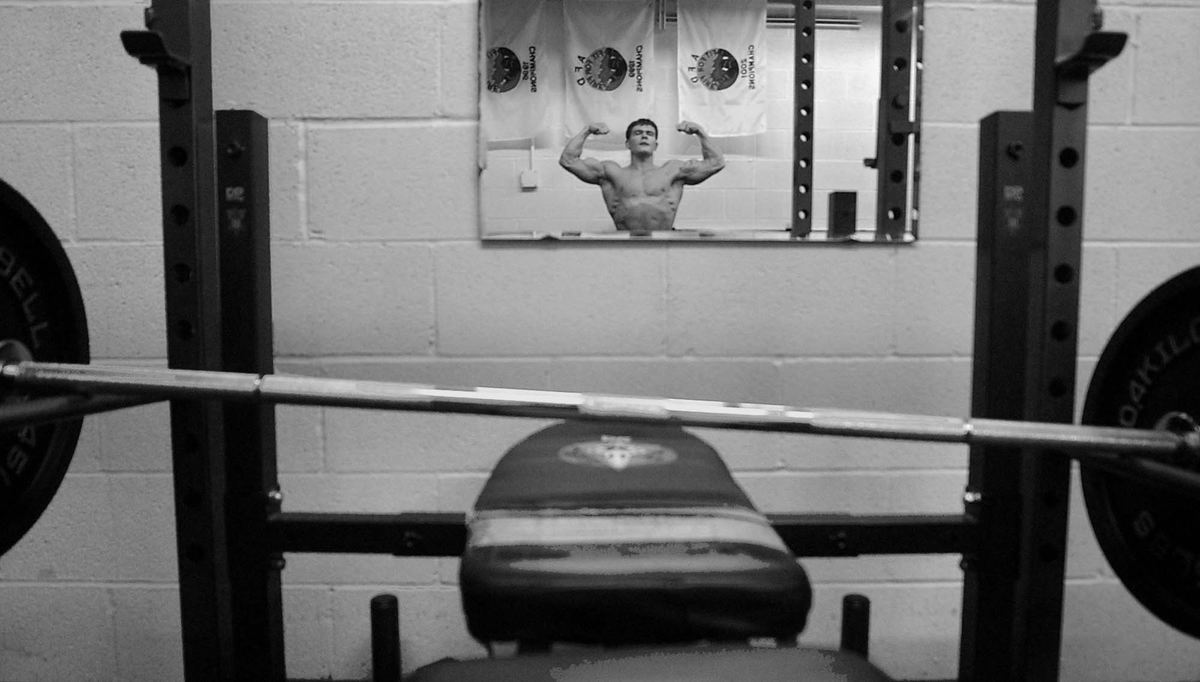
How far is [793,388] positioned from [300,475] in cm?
94

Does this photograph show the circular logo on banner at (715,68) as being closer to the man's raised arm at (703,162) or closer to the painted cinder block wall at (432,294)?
the man's raised arm at (703,162)

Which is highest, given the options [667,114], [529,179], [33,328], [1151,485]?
[667,114]

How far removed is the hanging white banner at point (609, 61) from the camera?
126cm

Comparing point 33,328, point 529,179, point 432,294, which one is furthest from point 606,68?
point 33,328

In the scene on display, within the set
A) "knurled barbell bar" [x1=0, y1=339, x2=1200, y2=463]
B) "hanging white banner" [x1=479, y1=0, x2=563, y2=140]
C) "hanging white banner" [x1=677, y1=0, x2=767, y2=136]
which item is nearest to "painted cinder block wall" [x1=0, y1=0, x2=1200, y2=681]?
"hanging white banner" [x1=479, y1=0, x2=563, y2=140]

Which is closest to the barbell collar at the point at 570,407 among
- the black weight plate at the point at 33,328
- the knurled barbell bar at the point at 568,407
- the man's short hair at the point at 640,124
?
the knurled barbell bar at the point at 568,407

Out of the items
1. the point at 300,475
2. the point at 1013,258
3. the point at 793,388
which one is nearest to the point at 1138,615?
the point at 793,388

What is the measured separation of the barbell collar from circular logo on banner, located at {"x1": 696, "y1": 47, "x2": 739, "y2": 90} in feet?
2.48

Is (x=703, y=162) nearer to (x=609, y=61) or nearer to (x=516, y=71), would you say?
(x=609, y=61)

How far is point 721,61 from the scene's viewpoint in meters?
1.27

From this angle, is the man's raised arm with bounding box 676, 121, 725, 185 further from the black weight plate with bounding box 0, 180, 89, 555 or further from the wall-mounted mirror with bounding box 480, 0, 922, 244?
the black weight plate with bounding box 0, 180, 89, 555

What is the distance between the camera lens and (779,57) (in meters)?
1.27

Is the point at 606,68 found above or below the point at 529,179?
above

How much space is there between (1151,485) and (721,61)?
910 mm
